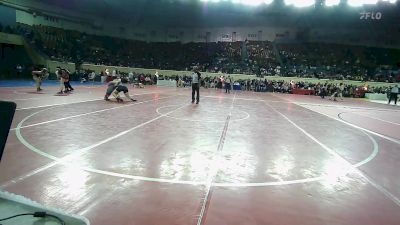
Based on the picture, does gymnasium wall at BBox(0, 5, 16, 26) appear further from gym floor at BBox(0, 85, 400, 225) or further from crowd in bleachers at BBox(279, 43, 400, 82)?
crowd in bleachers at BBox(279, 43, 400, 82)

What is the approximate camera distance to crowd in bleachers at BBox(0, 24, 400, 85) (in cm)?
3944

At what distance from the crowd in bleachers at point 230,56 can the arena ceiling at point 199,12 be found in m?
2.81

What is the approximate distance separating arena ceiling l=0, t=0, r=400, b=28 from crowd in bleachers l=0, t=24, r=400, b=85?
281 cm

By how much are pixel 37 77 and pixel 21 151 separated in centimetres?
1441

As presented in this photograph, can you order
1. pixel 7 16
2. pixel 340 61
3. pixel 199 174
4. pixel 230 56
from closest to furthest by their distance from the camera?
pixel 199 174, pixel 7 16, pixel 340 61, pixel 230 56

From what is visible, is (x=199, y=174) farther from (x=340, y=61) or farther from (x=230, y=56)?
(x=340, y=61)

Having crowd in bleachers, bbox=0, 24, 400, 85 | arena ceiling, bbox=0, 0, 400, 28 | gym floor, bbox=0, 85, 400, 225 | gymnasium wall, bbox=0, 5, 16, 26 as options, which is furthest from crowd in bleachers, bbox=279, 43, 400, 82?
gym floor, bbox=0, 85, 400, 225

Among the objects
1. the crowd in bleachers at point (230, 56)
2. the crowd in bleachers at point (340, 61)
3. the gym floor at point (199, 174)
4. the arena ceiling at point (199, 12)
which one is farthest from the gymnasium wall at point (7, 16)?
the crowd in bleachers at point (340, 61)

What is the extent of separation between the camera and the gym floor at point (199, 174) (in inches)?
156

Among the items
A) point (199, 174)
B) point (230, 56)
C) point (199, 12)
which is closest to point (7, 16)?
point (199, 12)

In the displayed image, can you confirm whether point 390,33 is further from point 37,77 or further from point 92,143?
point 92,143

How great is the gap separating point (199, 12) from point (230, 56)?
7371 mm

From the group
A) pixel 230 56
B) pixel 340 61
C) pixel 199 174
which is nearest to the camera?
pixel 199 174

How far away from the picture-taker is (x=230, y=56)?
150 ft
